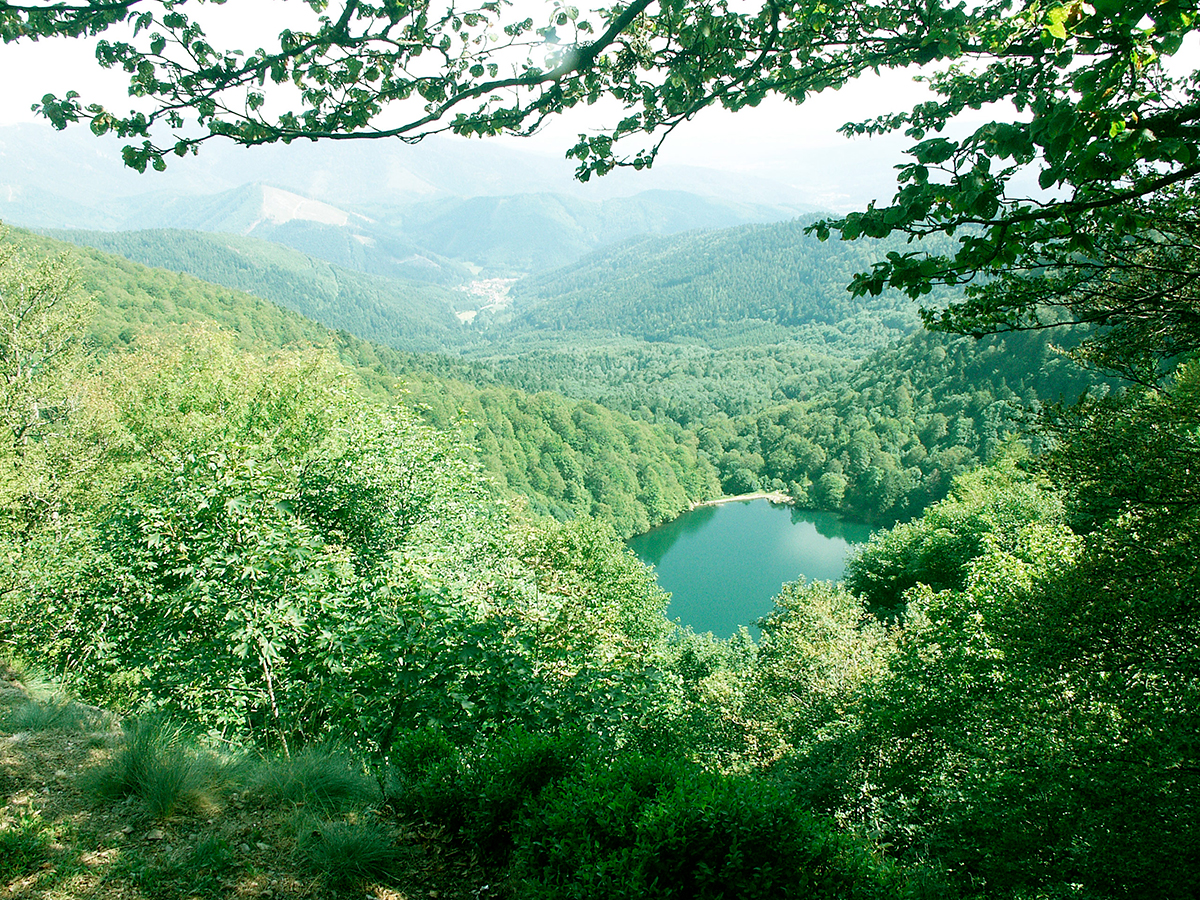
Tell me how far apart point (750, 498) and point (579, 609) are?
7179 centimetres

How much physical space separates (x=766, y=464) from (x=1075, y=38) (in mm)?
86198

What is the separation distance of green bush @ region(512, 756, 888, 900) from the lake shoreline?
7206cm

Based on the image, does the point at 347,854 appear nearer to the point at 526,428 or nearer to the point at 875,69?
the point at 875,69

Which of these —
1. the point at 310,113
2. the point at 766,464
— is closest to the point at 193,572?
the point at 310,113

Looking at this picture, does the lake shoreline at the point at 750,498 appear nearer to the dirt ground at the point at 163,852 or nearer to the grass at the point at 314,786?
the grass at the point at 314,786

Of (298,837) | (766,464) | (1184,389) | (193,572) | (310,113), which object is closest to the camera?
(310,113)

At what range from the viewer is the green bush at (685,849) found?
3.28 m

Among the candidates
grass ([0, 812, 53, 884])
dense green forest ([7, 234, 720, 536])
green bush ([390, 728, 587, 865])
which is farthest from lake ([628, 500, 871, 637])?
grass ([0, 812, 53, 884])

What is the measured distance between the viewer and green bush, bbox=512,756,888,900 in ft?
10.7

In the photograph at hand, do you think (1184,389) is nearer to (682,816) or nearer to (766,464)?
(682,816)

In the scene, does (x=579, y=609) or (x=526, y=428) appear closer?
(x=579, y=609)

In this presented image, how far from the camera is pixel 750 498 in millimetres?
79312

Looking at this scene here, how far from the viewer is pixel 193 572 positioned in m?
6.66

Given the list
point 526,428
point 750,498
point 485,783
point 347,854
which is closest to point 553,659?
point 485,783
